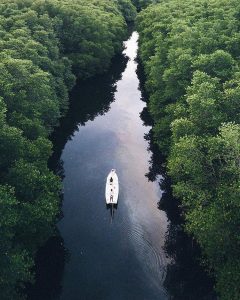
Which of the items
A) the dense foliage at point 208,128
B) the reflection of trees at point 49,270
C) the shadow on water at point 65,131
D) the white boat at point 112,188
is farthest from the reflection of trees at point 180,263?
the shadow on water at point 65,131

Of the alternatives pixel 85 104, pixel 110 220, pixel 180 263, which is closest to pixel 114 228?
pixel 110 220

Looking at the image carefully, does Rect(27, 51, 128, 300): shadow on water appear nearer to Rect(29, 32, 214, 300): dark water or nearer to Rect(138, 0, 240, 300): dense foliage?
Rect(29, 32, 214, 300): dark water

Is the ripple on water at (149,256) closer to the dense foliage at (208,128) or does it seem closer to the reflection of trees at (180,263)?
the reflection of trees at (180,263)

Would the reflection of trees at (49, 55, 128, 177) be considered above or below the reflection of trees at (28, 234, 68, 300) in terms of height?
above

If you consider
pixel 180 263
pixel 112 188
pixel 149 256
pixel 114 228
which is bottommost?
pixel 180 263

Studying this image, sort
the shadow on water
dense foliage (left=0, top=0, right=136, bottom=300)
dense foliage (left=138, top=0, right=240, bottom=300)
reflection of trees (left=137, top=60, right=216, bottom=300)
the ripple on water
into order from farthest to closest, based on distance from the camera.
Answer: the ripple on water
the shadow on water
reflection of trees (left=137, top=60, right=216, bottom=300)
dense foliage (left=0, top=0, right=136, bottom=300)
dense foliage (left=138, top=0, right=240, bottom=300)

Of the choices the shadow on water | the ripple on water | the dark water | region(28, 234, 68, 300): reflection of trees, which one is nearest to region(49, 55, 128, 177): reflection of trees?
the shadow on water

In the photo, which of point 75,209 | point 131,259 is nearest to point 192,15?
point 75,209

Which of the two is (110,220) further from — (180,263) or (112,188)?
(180,263)
